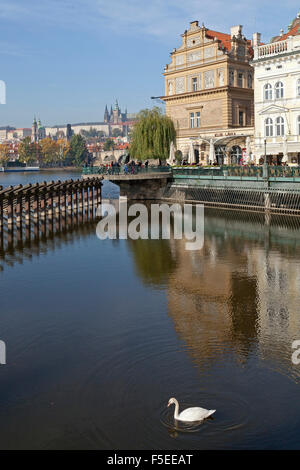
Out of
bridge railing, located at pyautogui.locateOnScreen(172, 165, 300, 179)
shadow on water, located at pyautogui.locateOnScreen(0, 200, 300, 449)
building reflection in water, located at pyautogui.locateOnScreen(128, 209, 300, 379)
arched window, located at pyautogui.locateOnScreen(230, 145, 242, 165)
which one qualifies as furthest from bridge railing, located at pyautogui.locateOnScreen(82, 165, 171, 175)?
shadow on water, located at pyautogui.locateOnScreen(0, 200, 300, 449)

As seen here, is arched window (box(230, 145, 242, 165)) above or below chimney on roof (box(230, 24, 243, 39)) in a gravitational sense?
below

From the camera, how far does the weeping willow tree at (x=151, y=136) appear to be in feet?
199

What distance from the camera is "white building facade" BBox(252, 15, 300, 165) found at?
48.9 meters

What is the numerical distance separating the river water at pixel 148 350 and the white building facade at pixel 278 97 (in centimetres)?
2656

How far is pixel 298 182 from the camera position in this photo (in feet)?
125

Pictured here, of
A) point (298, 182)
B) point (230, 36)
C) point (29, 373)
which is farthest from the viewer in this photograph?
point (230, 36)

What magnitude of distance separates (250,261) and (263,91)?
3201 cm

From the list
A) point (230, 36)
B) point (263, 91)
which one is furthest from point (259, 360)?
point (230, 36)

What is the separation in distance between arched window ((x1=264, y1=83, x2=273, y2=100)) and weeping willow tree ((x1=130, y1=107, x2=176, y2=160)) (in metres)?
12.9

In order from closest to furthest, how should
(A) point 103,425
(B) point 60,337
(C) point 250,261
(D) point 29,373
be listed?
(A) point 103,425 < (D) point 29,373 < (B) point 60,337 < (C) point 250,261

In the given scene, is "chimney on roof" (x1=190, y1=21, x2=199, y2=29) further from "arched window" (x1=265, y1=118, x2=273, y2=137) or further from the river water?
the river water

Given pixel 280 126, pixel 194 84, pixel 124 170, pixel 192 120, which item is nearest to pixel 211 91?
pixel 194 84

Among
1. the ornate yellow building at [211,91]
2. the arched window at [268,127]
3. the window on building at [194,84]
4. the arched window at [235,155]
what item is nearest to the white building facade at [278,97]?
the arched window at [268,127]
